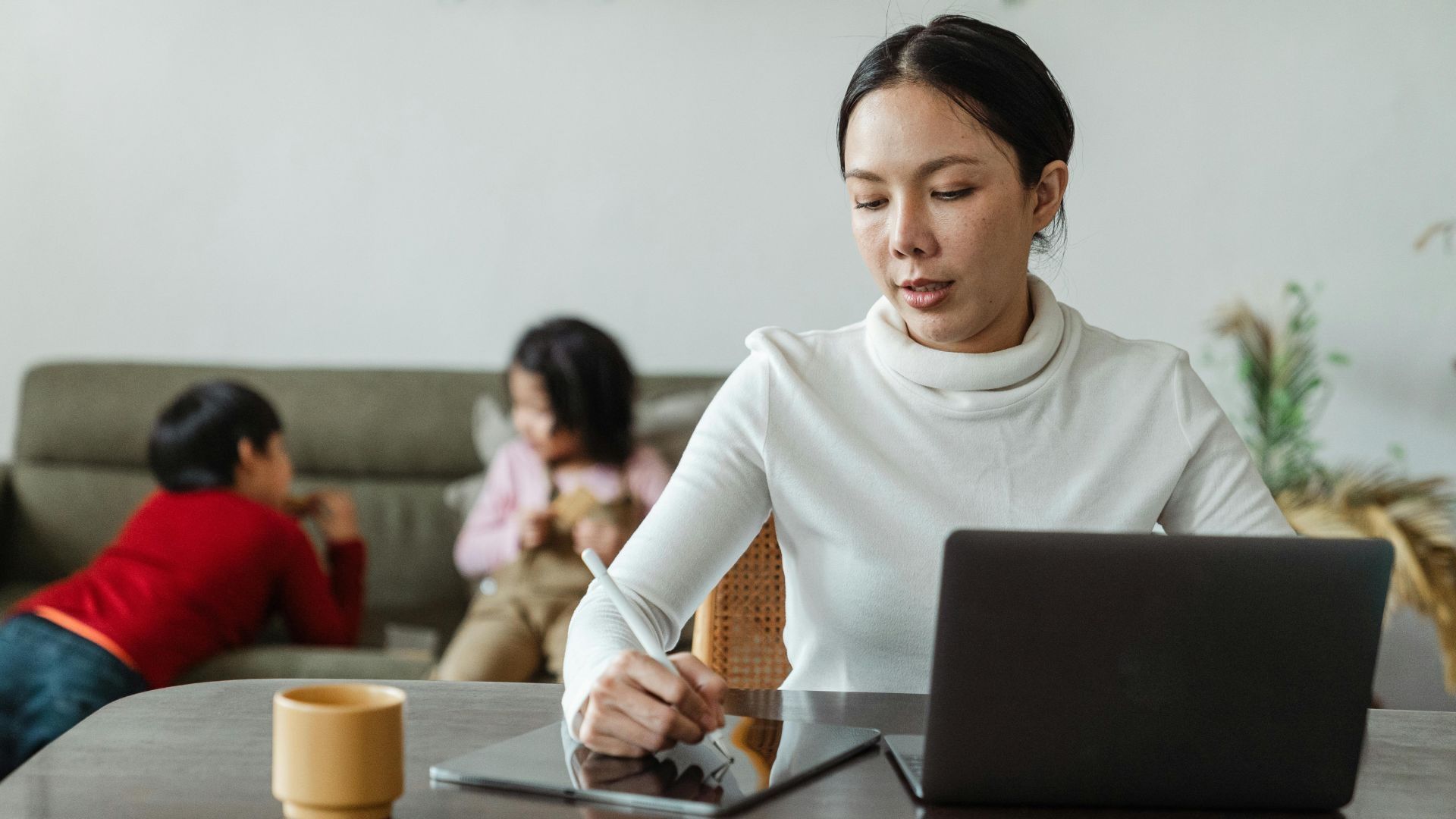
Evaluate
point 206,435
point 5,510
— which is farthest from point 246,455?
point 5,510

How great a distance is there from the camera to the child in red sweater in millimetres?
1990

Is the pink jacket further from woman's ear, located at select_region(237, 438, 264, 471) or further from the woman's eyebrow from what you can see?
the woman's eyebrow

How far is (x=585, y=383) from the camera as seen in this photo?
94.5 inches

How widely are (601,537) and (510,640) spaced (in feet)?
0.78

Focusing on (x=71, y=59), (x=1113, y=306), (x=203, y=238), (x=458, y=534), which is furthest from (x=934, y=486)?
(x=71, y=59)

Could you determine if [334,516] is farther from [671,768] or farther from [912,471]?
[671,768]

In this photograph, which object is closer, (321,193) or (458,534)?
(458,534)

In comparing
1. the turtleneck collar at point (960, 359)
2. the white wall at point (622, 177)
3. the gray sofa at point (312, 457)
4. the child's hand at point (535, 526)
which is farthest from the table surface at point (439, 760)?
the white wall at point (622, 177)

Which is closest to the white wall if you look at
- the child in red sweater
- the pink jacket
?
the pink jacket

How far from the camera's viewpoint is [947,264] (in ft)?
3.71

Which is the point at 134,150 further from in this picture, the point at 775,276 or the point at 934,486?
the point at 934,486

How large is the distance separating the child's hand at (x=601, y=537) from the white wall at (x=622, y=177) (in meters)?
0.76

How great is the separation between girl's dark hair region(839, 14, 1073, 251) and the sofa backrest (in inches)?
58.4

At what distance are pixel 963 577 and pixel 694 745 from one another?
9.9 inches
